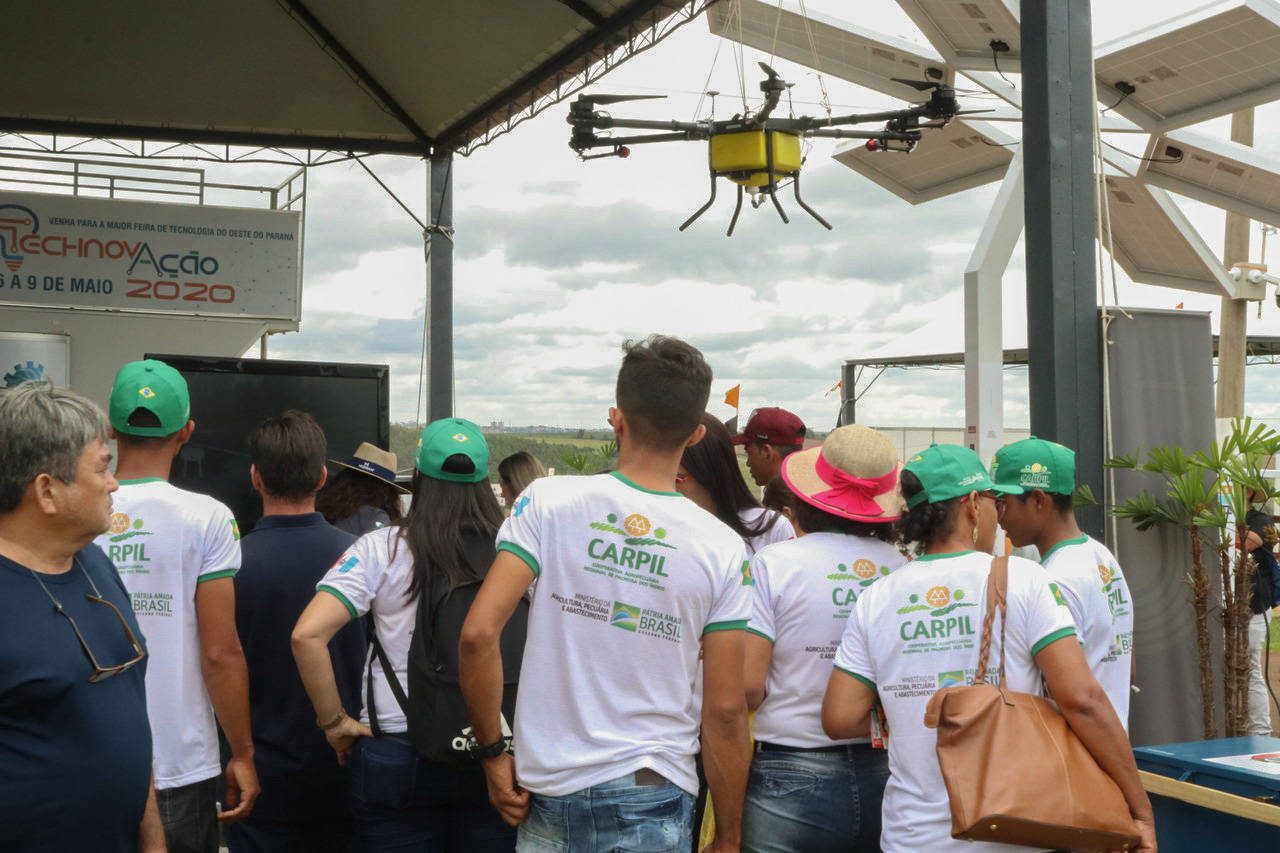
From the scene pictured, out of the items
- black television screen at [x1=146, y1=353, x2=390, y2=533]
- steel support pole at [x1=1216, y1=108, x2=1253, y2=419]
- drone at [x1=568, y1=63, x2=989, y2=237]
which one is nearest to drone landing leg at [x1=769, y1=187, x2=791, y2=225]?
drone at [x1=568, y1=63, x2=989, y2=237]

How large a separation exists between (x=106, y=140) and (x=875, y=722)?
12167 millimetres

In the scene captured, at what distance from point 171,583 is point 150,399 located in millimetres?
459

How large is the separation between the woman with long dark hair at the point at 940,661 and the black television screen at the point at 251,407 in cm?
425

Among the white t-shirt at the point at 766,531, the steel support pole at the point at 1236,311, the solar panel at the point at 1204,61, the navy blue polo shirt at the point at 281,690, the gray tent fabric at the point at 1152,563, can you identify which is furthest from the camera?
the steel support pole at the point at 1236,311

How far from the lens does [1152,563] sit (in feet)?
17.8

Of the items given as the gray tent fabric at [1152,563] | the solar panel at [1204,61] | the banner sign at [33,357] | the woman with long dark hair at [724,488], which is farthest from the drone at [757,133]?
the banner sign at [33,357]

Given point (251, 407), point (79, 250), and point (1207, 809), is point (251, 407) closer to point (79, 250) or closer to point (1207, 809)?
point (1207, 809)

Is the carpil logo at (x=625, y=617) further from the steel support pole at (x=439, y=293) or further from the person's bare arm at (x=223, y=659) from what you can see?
the steel support pole at (x=439, y=293)

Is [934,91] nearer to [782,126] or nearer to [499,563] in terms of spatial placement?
[782,126]

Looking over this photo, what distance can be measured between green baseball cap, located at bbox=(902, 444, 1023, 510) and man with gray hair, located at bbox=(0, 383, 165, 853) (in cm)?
165

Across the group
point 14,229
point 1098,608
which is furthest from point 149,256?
point 1098,608

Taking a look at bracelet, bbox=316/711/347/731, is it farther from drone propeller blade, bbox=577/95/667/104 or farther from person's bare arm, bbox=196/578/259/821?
drone propeller blade, bbox=577/95/667/104

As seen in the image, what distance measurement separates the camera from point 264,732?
11.1 feet

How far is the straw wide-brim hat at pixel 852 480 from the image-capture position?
2969 mm
